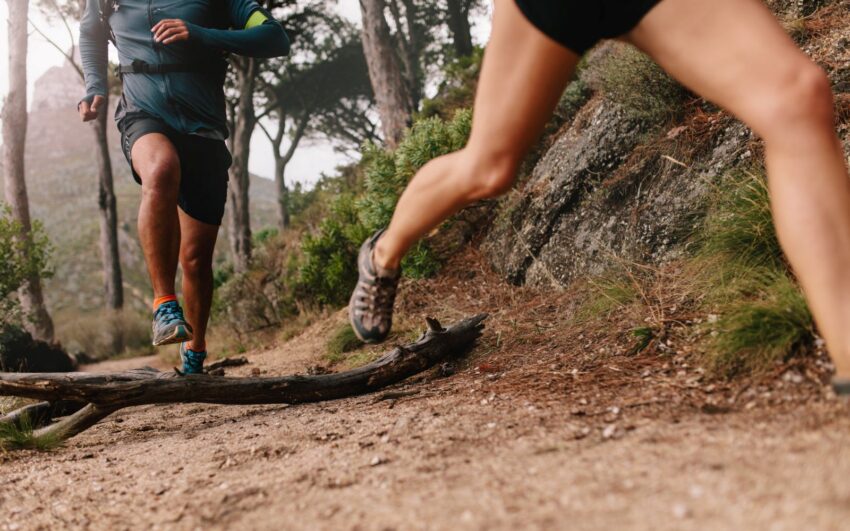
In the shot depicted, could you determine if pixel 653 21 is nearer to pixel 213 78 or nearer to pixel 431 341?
pixel 431 341

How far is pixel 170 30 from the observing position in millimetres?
3160

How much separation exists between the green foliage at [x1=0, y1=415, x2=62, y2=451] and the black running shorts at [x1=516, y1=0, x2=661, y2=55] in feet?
8.96

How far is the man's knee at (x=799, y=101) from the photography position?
154cm

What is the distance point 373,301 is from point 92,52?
2.37 m

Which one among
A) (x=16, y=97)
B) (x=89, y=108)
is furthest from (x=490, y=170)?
(x=16, y=97)

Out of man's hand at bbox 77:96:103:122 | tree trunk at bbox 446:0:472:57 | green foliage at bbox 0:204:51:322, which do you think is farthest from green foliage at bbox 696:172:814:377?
tree trunk at bbox 446:0:472:57

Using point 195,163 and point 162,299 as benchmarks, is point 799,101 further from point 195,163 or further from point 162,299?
point 195,163

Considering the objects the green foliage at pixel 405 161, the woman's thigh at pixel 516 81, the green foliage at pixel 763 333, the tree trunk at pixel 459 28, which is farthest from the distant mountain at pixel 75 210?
the green foliage at pixel 763 333

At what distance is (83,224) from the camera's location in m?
45.3

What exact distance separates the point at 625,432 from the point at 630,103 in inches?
130

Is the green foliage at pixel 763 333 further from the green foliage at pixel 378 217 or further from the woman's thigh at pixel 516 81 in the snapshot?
the green foliage at pixel 378 217

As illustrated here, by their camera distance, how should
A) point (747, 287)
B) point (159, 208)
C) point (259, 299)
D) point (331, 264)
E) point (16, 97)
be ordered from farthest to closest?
point (16, 97) < point (259, 299) < point (331, 264) < point (159, 208) < point (747, 287)

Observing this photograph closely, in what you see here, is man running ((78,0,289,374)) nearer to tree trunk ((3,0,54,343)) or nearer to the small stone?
the small stone

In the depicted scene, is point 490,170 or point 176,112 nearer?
point 490,170
